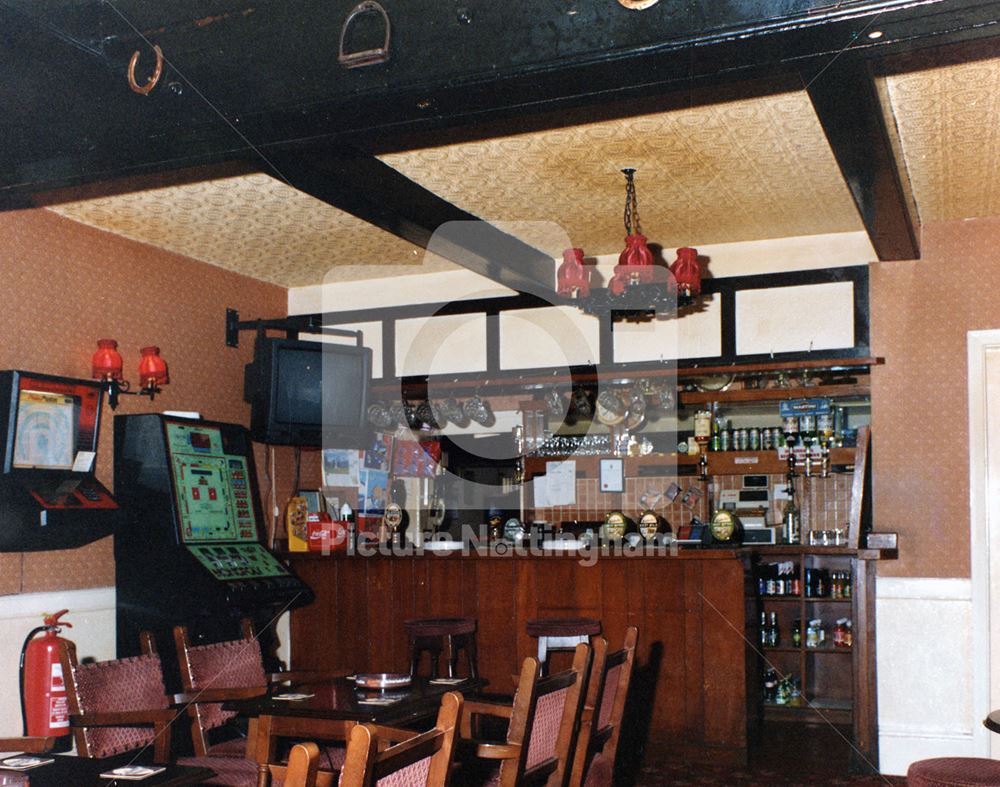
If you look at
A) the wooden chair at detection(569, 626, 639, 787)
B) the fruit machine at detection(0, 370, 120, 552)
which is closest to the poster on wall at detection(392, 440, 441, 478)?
the fruit machine at detection(0, 370, 120, 552)

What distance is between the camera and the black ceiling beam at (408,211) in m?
4.74

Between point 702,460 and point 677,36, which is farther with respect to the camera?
point 702,460

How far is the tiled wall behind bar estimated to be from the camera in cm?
836

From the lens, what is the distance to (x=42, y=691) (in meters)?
5.17

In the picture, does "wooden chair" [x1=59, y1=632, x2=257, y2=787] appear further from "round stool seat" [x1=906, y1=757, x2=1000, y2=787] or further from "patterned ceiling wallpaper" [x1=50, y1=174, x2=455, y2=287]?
"round stool seat" [x1=906, y1=757, x2=1000, y2=787]

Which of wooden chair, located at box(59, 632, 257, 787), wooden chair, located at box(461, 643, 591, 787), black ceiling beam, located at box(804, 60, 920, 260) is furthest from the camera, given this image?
wooden chair, located at box(59, 632, 257, 787)

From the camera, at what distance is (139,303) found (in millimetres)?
6598

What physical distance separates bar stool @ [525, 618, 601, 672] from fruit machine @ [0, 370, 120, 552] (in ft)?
8.05

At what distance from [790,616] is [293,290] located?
4.58 m

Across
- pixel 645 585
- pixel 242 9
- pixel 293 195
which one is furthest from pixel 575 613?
pixel 242 9

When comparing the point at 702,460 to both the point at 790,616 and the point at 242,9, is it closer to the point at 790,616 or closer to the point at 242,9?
the point at 790,616

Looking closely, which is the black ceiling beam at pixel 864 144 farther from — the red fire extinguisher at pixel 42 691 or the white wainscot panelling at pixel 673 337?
the red fire extinguisher at pixel 42 691

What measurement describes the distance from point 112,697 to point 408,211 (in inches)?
110

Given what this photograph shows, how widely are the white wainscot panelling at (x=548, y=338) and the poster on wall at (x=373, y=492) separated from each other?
1434mm
